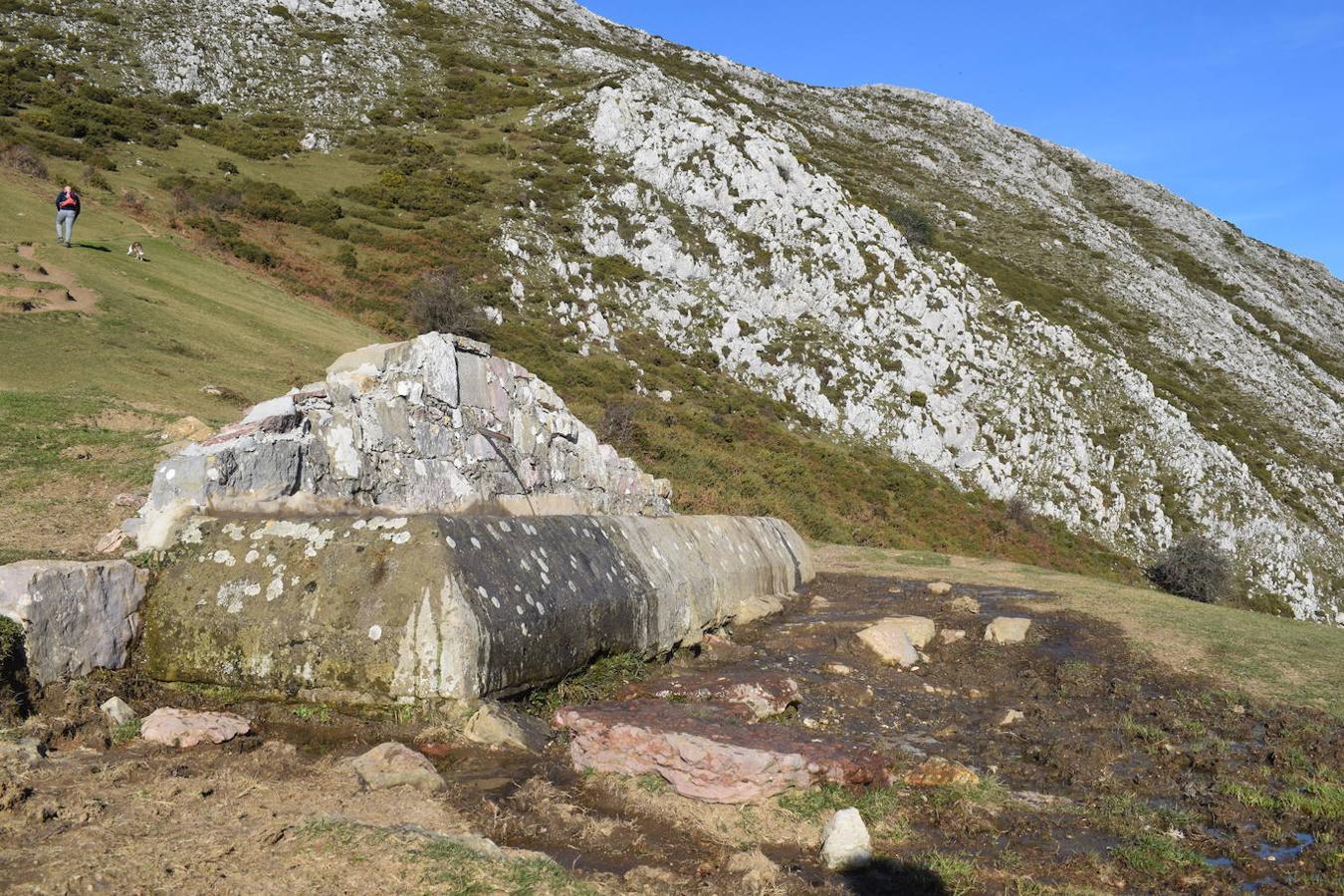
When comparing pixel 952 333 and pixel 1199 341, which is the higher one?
pixel 1199 341

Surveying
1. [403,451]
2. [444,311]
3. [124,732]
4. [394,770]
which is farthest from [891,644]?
[444,311]

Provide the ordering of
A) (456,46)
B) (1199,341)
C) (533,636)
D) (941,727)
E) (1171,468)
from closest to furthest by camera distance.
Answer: (533,636) → (941,727) → (1171,468) → (1199,341) → (456,46)

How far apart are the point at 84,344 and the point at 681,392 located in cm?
2541

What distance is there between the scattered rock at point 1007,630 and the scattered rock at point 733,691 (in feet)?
19.1

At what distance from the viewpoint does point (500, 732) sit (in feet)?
24.7

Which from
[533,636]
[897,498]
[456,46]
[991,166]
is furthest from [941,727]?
[991,166]

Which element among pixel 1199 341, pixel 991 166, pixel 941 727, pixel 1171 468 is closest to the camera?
pixel 941 727

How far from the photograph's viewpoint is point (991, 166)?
9888cm

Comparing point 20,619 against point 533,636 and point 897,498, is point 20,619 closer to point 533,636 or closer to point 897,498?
point 533,636

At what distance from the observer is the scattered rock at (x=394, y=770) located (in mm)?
6391

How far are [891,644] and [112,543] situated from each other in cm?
1058

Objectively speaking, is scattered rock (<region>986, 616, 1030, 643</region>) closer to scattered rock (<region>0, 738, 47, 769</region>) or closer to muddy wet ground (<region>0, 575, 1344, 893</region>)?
muddy wet ground (<region>0, 575, 1344, 893</region>)

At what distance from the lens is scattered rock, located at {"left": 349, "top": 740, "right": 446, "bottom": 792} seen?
639 cm

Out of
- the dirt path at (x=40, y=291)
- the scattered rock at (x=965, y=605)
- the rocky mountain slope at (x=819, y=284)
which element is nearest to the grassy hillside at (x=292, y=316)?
the dirt path at (x=40, y=291)
